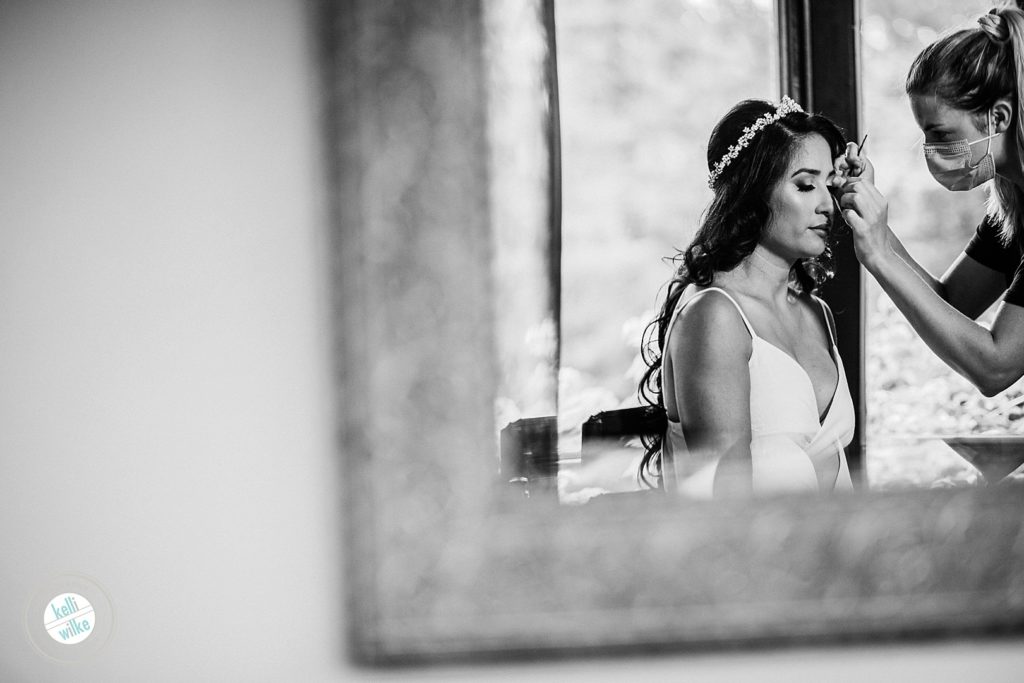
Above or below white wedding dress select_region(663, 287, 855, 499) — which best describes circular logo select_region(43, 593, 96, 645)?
below

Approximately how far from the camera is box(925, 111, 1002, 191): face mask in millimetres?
1010

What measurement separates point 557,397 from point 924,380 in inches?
18.1

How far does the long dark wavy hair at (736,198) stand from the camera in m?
0.98

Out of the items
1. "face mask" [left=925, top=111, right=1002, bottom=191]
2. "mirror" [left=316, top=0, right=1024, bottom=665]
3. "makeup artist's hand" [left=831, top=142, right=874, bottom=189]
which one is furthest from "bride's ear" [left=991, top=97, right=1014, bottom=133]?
"mirror" [left=316, top=0, right=1024, bottom=665]

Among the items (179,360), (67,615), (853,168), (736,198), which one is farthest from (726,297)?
(67,615)

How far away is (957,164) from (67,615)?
1196mm

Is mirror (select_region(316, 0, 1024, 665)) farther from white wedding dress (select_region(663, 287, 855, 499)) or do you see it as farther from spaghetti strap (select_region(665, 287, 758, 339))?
spaghetti strap (select_region(665, 287, 758, 339))

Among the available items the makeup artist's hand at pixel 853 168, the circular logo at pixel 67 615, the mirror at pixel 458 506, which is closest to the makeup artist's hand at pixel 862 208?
the makeup artist's hand at pixel 853 168

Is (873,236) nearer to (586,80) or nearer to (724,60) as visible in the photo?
(724,60)

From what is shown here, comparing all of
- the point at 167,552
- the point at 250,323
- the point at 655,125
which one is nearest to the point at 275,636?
the point at 167,552

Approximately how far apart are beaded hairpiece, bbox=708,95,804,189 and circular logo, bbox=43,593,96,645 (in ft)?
2.89

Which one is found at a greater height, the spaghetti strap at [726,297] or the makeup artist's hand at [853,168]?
the makeup artist's hand at [853,168]

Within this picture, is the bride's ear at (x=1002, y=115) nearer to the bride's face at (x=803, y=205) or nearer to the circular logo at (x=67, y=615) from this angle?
the bride's face at (x=803, y=205)

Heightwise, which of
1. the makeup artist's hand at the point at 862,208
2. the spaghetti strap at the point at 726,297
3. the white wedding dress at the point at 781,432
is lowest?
the white wedding dress at the point at 781,432
